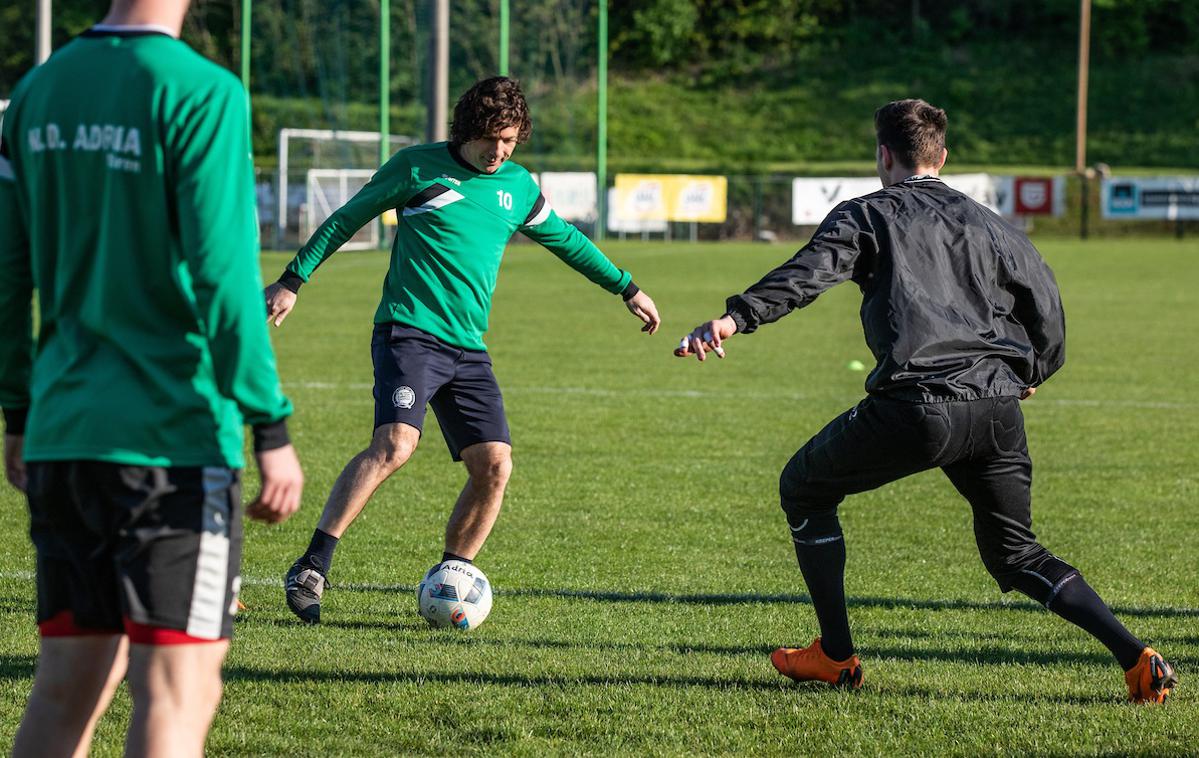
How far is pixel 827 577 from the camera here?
4996mm

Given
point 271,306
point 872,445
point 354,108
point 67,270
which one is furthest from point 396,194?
point 354,108

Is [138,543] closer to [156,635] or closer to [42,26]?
[156,635]

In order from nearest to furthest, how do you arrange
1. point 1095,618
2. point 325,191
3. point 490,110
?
point 1095,618 < point 490,110 < point 325,191

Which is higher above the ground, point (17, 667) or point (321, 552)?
point (321, 552)

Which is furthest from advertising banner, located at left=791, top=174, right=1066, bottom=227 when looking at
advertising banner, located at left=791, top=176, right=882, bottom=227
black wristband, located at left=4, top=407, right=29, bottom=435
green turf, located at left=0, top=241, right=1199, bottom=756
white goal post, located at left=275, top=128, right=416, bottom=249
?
black wristband, located at left=4, top=407, right=29, bottom=435

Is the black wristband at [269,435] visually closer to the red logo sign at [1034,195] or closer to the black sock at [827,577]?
the black sock at [827,577]

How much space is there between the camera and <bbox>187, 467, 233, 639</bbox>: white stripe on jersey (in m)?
2.89

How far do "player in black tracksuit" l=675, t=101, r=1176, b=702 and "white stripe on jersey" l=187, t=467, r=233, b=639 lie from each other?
1.95 metres

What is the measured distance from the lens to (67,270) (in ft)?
9.51

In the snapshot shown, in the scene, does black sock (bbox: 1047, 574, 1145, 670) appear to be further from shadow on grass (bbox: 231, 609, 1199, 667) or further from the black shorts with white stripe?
the black shorts with white stripe

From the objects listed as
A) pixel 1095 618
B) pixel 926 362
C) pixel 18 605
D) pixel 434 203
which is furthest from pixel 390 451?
pixel 1095 618

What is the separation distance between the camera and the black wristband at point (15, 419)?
3.17m

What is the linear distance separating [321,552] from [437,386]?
0.78 meters

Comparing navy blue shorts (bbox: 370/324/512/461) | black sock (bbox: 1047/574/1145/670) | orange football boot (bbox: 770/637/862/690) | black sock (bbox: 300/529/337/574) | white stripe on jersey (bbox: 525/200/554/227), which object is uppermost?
white stripe on jersey (bbox: 525/200/554/227)
